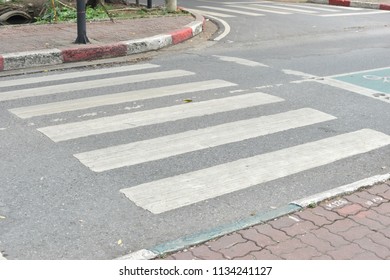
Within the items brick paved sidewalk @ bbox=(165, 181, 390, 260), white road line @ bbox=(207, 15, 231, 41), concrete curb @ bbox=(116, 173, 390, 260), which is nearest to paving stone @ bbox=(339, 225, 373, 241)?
brick paved sidewalk @ bbox=(165, 181, 390, 260)

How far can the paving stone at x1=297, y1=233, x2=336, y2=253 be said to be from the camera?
11.8 ft

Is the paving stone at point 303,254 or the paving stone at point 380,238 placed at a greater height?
the paving stone at point 380,238

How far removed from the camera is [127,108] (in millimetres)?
6422

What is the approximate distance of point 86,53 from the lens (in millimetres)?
9250

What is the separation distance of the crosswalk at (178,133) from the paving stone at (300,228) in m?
0.70

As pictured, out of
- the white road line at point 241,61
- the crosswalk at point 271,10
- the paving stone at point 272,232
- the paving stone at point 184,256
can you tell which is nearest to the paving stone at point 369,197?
the paving stone at point 272,232

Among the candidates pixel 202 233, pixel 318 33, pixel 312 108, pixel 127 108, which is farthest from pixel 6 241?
pixel 318 33

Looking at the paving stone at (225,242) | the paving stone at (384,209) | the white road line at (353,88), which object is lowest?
the paving stone at (225,242)

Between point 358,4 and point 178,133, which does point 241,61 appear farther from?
point 358,4

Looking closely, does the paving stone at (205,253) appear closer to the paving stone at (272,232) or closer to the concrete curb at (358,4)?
the paving stone at (272,232)

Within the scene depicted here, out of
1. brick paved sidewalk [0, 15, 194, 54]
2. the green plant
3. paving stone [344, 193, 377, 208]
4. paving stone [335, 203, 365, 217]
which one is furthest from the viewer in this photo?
the green plant

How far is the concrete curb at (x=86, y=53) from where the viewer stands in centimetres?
863

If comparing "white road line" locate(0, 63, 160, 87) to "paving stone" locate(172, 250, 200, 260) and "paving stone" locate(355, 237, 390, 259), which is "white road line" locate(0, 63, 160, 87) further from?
"paving stone" locate(355, 237, 390, 259)

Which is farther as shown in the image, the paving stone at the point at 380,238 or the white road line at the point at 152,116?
the white road line at the point at 152,116
